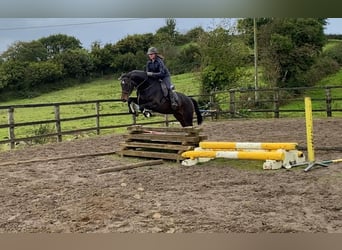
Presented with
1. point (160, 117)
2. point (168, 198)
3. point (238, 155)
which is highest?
point (160, 117)

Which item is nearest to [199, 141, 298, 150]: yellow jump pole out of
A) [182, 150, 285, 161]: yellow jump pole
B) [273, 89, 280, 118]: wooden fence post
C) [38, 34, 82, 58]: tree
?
[182, 150, 285, 161]: yellow jump pole

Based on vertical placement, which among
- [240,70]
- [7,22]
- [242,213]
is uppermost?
[7,22]

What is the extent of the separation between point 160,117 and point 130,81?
8.45 feet

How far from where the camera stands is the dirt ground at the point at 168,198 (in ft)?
6.81

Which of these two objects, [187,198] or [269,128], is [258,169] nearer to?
[187,198]

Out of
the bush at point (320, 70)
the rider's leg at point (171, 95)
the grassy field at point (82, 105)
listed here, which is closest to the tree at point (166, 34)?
the grassy field at point (82, 105)

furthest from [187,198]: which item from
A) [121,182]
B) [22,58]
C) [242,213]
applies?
[22,58]

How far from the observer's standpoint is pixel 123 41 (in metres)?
4.24

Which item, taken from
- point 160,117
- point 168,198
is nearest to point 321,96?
point 160,117

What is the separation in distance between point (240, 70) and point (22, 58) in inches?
104

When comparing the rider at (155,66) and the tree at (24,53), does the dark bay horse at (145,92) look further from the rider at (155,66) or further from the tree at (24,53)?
the tree at (24,53)

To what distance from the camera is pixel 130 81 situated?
378 cm

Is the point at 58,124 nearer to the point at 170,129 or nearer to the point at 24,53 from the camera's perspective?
the point at 24,53

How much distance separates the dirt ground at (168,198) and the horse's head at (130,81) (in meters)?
0.57
